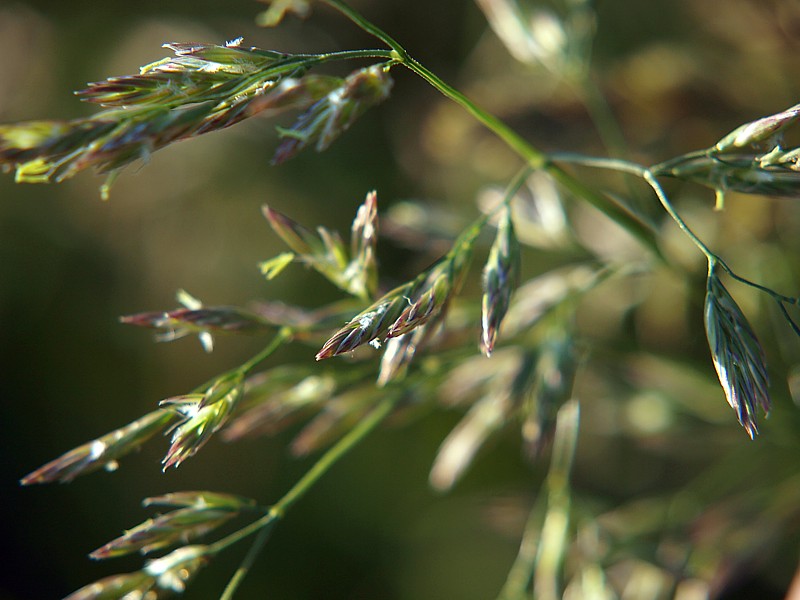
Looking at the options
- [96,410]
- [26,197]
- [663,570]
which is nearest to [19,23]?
[26,197]

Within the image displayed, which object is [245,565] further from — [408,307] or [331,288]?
Result: [331,288]

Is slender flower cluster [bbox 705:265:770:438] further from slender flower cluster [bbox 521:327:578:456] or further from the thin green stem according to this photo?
the thin green stem

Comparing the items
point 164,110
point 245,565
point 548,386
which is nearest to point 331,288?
point 548,386

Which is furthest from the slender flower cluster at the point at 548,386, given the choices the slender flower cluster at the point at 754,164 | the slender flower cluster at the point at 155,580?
the slender flower cluster at the point at 155,580

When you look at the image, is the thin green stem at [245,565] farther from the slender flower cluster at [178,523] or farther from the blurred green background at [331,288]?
the blurred green background at [331,288]

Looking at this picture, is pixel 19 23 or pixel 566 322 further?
pixel 19 23

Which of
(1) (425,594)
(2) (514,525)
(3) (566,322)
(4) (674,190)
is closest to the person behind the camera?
(3) (566,322)

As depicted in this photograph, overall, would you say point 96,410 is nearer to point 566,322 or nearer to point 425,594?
point 425,594
